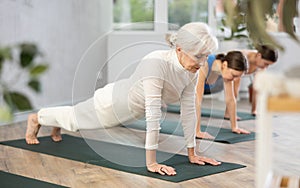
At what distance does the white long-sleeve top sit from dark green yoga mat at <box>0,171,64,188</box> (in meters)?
0.55

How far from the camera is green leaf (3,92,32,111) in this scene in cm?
72

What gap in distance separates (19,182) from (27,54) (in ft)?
6.77

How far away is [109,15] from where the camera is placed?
6.05 m

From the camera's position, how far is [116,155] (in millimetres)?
3178

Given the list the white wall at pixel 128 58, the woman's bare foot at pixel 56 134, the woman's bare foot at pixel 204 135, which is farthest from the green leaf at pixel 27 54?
the woman's bare foot at pixel 56 134

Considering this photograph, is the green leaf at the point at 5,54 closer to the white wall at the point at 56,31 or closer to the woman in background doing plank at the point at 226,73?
the woman in background doing plank at the point at 226,73

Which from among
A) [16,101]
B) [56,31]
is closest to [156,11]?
[56,31]

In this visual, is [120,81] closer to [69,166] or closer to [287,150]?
[69,166]

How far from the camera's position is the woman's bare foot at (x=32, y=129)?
364 cm

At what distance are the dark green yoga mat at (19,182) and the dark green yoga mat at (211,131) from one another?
701mm

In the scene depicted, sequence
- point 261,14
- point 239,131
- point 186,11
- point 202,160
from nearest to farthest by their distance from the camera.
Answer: point 261,14 → point 202,160 → point 239,131 → point 186,11

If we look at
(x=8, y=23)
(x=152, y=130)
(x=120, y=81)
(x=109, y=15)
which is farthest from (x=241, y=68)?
(x=109, y=15)

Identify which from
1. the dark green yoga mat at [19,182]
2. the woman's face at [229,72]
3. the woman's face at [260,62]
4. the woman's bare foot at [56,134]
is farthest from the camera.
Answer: the woman's face at [260,62]

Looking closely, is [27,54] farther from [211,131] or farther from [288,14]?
[211,131]
